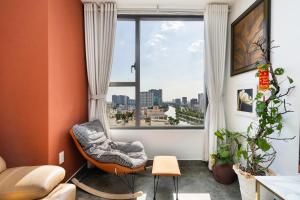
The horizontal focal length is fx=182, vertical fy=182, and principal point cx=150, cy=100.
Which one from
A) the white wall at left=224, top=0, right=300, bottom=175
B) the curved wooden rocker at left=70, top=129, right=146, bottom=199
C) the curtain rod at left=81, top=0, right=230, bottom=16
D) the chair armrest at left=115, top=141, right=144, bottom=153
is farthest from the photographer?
the curtain rod at left=81, top=0, right=230, bottom=16

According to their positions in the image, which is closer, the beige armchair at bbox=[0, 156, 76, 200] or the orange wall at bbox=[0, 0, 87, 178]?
the beige armchair at bbox=[0, 156, 76, 200]

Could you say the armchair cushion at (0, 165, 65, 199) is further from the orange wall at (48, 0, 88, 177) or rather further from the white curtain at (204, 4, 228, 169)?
the white curtain at (204, 4, 228, 169)

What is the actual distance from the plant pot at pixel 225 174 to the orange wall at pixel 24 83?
217cm

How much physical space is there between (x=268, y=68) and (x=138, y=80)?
195cm

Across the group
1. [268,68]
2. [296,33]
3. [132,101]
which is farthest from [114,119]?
[296,33]

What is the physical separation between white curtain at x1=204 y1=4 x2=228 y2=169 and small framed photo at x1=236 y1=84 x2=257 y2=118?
36cm

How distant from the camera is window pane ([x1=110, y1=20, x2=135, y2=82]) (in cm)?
316

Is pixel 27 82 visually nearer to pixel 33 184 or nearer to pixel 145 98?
pixel 33 184

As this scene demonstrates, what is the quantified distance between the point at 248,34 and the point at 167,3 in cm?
134

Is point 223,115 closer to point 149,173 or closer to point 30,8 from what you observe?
point 149,173

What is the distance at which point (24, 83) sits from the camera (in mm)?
2039

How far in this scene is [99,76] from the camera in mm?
2980

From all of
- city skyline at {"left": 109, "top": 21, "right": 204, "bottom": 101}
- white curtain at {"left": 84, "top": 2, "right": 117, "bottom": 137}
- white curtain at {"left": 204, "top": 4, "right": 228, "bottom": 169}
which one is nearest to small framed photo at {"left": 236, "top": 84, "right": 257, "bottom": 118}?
white curtain at {"left": 204, "top": 4, "right": 228, "bottom": 169}

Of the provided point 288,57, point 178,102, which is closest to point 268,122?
point 288,57
